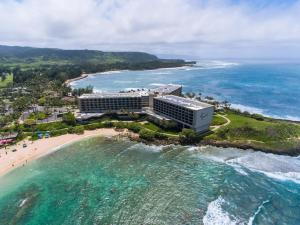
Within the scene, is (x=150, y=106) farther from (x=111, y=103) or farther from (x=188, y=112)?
(x=188, y=112)

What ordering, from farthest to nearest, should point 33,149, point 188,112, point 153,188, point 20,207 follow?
1. point 188,112
2. point 33,149
3. point 153,188
4. point 20,207

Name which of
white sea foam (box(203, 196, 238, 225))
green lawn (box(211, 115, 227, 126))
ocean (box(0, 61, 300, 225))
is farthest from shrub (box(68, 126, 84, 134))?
white sea foam (box(203, 196, 238, 225))

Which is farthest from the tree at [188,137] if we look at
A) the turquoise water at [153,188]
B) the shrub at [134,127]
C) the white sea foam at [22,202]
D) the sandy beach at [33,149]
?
the white sea foam at [22,202]

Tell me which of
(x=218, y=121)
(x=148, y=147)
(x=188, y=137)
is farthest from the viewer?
(x=218, y=121)

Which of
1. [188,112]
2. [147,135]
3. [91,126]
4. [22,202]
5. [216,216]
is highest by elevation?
[188,112]

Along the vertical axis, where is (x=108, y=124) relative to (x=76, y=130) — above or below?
above

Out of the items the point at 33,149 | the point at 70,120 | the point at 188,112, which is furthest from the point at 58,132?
the point at 188,112

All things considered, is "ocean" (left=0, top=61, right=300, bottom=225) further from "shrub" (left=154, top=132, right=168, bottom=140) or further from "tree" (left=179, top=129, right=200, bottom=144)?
"shrub" (left=154, top=132, right=168, bottom=140)

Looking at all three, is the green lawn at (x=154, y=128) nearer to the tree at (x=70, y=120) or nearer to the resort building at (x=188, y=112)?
the resort building at (x=188, y=112)
